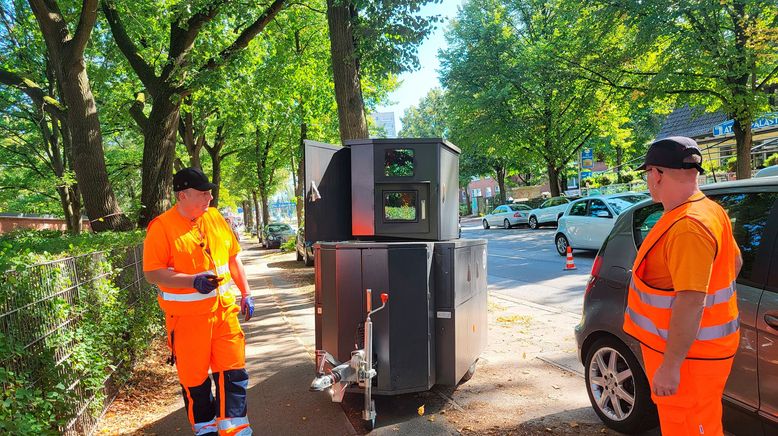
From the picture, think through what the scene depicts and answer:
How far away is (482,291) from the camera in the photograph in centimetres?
496

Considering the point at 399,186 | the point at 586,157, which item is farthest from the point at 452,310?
the point at 586,157

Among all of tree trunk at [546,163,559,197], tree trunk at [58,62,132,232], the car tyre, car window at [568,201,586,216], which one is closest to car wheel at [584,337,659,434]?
tree trunk at [58,62,132,232]

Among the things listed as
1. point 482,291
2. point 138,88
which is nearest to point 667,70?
point 482,291

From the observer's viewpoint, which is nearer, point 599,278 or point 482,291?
point 599,278

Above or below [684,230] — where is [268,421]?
below

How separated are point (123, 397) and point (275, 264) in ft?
47.7

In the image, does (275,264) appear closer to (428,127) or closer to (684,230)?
(684,230)

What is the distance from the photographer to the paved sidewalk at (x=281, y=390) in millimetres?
4074

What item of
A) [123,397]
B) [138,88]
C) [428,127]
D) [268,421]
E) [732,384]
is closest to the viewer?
[732,384]

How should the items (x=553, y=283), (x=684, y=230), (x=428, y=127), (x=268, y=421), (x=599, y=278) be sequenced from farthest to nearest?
(x=428, y=127) → (x=553, y=283) → (x=268, y=421) → (x=599, y=278) → (x=684, y=230)

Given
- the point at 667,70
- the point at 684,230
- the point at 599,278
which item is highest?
the point at 667,70

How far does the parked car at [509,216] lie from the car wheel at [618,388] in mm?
26038

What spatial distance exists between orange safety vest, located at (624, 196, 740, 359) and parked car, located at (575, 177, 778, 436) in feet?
2.44

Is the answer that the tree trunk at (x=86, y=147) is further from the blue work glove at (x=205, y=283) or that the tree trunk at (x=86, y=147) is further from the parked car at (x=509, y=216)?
the parked car at (x=509, y=216)
